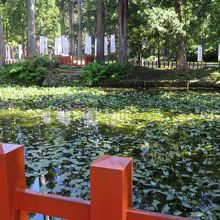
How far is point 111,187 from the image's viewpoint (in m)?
1.14

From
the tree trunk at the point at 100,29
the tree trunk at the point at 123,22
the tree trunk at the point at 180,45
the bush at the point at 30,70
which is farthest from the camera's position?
the tree trunk at the point at 100,29

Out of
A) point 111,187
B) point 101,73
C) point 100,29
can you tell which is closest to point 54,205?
point 111,187

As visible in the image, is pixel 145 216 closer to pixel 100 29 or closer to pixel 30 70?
pixel 30 70

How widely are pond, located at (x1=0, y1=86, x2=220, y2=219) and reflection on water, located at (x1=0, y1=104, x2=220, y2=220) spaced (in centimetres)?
1

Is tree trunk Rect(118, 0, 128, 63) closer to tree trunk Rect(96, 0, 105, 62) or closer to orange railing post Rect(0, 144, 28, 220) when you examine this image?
tree trunk Rect(96, 0, 105, 62)

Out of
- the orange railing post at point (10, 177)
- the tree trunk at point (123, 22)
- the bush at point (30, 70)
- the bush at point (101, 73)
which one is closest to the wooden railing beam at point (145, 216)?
the orange railing post at point (10, 177)

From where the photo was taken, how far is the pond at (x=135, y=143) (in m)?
4.51

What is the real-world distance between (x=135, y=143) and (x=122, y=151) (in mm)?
648

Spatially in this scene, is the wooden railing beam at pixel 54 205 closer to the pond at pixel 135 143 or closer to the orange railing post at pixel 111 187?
the orange railing post at pixel 111 187

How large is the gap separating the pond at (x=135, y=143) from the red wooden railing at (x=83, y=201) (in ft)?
9.27

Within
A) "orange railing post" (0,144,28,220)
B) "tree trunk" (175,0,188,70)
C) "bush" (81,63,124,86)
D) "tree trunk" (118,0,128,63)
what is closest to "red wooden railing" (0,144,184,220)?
"orange railing post" (0,144,28,220)

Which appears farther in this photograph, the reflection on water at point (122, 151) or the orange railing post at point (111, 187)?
the reflection on water at point (122, 151)

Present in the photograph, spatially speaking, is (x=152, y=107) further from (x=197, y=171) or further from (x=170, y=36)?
(x=170, y=36)

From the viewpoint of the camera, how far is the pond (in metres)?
4.51
